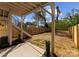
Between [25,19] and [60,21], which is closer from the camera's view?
[60,21]

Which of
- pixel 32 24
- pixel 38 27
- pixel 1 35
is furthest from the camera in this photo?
pixel 32 24

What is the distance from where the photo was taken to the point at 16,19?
38.7ft

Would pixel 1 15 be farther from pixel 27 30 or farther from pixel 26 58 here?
pixel 27 30

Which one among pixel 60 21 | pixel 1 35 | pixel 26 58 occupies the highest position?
pixel 60 21

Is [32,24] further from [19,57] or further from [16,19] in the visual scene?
[19,57]

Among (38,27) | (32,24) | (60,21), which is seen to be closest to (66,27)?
(60,21)

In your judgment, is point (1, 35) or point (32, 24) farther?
point (32, 24)

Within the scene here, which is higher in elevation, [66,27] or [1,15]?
[1,15]

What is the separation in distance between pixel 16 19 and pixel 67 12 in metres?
3.63

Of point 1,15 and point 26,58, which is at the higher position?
point 1,15

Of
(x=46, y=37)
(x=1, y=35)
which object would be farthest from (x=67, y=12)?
(x=1, y=35)

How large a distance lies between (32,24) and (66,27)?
9.72 feet

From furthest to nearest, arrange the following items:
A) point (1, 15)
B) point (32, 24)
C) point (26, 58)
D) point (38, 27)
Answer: point (32, 24) → point (38, 27) → point (1, 15) → point (26, 58)

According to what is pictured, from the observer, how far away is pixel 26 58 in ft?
22.0
